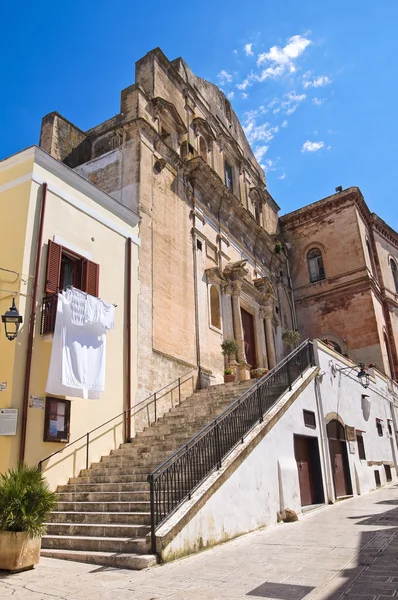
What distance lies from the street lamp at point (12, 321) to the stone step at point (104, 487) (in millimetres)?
2945

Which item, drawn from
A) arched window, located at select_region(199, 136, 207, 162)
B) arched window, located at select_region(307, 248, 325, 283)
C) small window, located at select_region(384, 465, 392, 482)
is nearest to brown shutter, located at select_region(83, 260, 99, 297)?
arched window, located at select_region(199, 136, 207, 162)

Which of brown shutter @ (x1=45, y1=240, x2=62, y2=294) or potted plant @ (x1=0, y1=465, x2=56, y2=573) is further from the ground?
brown shutter @ (x1=45, y1=240, x2=62, y2=294)

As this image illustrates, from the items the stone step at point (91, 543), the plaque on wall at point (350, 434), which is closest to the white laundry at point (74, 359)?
the stone step at point (91, 543)

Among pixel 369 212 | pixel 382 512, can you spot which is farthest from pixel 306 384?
pixel 369 212

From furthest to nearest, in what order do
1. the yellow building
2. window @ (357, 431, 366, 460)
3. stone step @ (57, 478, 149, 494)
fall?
1. window @ (357, 431, 366, 460)
2. the yellow building
3. stone step @ (57, 478, 149, 494)

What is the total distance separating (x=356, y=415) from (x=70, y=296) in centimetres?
982

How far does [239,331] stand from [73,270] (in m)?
8.54

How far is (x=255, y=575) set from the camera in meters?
5.09

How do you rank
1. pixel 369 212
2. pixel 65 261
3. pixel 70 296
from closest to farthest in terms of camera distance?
pixel 70 296, pixel 65 261, pixel 369 212

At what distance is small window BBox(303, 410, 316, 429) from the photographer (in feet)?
36.7

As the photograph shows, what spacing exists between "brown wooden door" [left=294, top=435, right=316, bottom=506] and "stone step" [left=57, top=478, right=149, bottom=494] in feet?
13.0

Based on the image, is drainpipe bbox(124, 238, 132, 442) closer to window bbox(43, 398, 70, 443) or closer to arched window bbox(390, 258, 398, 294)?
window bbox(43, 398, 70, 443)

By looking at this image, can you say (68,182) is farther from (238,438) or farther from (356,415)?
(356,415)

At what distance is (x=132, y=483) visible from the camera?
26.6ft
